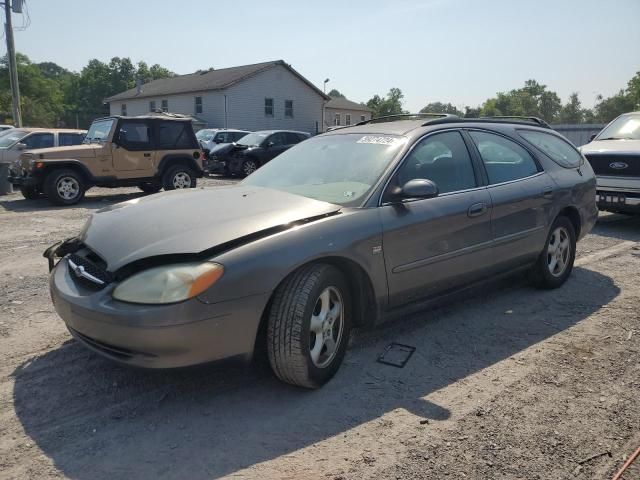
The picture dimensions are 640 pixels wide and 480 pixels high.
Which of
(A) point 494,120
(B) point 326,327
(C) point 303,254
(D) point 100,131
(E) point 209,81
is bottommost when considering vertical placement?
(B) point 326,327

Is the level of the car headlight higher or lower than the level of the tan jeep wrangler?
lower

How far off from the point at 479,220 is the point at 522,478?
7.03ft

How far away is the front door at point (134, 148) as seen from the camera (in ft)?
38.1

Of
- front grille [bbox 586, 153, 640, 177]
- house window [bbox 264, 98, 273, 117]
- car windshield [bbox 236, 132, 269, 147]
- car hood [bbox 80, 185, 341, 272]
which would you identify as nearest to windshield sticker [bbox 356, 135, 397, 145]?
car hood [bbox 80, 185, 341, 272]

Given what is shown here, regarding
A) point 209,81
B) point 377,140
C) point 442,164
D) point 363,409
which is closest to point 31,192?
point 377,140

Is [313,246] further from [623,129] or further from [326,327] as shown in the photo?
[623,129]

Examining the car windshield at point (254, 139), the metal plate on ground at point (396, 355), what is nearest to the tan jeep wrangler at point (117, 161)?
the car windshield at point (254, 139)

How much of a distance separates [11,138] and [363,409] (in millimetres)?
14061

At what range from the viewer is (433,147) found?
13.3ft

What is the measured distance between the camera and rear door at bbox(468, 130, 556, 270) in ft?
14.3

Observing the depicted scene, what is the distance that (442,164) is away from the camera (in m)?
4.09

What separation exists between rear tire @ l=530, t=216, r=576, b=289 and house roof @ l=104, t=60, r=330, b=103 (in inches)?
1161

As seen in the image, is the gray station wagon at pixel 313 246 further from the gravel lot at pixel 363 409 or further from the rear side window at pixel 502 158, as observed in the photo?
the gravel lot at pixel 363 409

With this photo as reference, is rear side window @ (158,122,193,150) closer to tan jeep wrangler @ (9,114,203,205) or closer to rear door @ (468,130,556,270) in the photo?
tan jeep wrangler @ (9,114,203,205)
